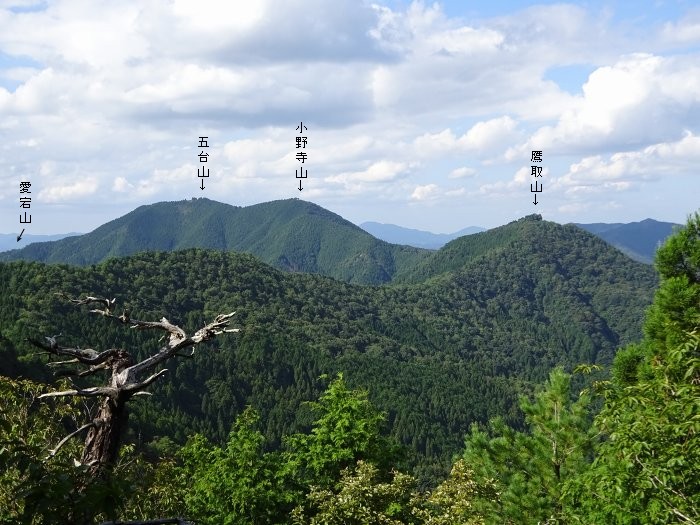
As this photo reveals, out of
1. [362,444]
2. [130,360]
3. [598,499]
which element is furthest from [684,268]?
[130,360]

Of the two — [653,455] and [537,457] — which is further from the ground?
[653,455]

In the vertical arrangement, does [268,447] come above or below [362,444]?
below

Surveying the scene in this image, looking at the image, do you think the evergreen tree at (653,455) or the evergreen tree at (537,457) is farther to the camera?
the evergreen tree at (537,457)

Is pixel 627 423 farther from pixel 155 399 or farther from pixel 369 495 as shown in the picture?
pixel 155 399

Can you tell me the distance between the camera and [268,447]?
155m

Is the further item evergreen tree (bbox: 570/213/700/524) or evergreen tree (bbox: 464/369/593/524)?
evergreen tree (bbox: 464/369/593/524)

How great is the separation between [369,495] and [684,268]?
1324cm

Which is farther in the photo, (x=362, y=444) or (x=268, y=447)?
(x=268, y=447)

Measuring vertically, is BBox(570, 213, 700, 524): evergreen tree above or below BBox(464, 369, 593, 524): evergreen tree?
above

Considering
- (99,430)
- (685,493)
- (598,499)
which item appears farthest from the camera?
(598,499)

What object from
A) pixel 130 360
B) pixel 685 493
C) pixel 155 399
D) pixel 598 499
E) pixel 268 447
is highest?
pixel 130 360

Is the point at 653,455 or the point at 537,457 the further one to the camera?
the point at 537,457

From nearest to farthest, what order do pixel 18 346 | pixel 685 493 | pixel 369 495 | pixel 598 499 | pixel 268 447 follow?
pixel 685 493, pixel 598 499, pixel 369 495, pixel 18 346, pixel 268 447

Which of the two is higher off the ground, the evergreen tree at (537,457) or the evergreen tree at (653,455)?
the evergreen tree at (653,455)
